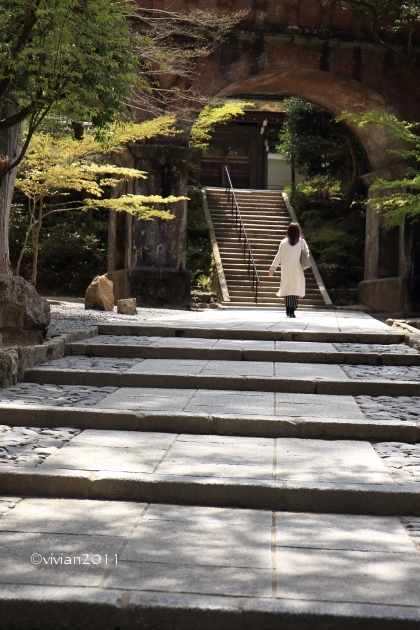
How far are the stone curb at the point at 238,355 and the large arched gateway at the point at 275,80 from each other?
8673 millimetres

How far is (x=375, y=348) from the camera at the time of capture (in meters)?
8.74

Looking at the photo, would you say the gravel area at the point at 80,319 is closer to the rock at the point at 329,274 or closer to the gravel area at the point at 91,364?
the gravel area at the point at 91,364

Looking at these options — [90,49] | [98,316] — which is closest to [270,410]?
[90,49]

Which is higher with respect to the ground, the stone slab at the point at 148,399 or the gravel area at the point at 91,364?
the gravel area at the point at 91,364

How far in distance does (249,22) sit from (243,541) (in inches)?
611

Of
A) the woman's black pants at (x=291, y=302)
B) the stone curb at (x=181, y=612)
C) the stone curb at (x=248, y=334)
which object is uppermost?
the woman's black pants at (x=291, y=302)

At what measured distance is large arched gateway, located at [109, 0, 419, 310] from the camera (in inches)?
660

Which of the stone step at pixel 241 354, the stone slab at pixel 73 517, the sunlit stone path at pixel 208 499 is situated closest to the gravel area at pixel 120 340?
the stone step at pixel 241 354

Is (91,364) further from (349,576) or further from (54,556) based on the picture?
(349,576)

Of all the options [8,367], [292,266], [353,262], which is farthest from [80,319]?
[353,262]

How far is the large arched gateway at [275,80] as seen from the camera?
55.0 ft

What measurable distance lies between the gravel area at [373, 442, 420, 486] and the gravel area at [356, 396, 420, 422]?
458 millimetres

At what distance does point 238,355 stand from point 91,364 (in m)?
1.59

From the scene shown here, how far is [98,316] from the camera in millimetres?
11672
